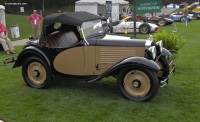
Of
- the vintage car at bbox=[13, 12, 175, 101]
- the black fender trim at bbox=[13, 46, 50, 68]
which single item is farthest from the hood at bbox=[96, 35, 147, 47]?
the black fender trim at bbox=[13, 46, 50, 68]

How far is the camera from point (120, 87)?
5.43 metres

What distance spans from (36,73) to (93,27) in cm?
158

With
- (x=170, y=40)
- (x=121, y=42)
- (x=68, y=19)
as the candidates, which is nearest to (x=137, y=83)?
(x=121, y=42)

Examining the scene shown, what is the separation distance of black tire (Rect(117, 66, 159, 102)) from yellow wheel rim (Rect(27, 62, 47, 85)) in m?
1.77

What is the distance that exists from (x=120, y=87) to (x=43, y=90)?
1735 mm

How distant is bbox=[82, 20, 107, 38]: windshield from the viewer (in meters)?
5.82

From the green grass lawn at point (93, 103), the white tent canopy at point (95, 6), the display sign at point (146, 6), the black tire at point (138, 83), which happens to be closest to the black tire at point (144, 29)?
the display sign at point (146, 6)

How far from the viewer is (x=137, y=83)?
208 inches

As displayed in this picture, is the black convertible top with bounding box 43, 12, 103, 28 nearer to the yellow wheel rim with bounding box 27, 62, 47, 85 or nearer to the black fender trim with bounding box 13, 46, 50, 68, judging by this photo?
the black fender trim with bounding box 13, 46, 50, 68

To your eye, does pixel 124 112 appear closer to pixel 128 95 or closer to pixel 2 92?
pixel 128 95

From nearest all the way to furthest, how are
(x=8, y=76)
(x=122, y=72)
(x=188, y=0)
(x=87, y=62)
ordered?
(x=122, y=72), (x=87, y=62), (x=8, y=76), (x=188, y=0)

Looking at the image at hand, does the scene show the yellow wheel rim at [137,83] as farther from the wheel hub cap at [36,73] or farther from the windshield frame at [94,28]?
the wheel hub cap at [36,73]

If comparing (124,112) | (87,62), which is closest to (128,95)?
(124,112)

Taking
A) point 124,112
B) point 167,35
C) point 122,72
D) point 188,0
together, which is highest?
point 188,0
